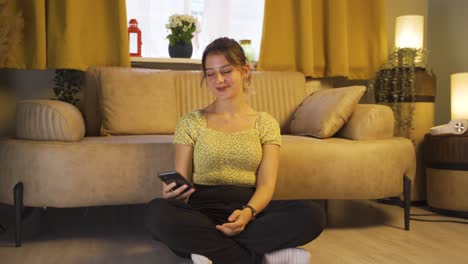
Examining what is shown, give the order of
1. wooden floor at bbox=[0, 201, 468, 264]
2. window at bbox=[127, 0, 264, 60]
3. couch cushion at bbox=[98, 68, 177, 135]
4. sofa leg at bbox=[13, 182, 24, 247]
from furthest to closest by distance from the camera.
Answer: window at bbox=[127, 0, 264, 60], couch cushion at bbox=[98, 68, 177, 135], sofa leg at bbox=[13, 182, 24, 247], wooden floor at bbox=[0, 201, 468, 264]

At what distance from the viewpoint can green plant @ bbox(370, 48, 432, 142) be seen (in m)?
2.95

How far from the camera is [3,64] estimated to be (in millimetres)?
2596

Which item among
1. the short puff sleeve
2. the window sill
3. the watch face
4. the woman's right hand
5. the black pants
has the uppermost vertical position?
the window sill

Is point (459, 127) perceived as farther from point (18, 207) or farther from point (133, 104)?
point (18, 207)

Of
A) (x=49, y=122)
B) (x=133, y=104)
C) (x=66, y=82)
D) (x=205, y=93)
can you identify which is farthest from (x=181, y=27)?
(x=49, y=122)

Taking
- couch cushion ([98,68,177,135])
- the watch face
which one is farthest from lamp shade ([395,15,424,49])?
couch cushion ([98,68,177,135])

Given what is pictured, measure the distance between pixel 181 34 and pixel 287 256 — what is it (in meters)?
1.79

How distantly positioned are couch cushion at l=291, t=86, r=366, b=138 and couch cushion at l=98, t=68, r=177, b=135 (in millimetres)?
748

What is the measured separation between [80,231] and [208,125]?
1006mm

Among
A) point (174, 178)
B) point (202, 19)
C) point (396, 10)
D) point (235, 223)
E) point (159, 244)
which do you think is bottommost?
point (159, 244)

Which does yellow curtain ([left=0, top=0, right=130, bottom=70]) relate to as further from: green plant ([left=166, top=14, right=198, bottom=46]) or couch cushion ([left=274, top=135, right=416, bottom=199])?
couch cushion ([left=274, top=135, right=416, bottom=199])

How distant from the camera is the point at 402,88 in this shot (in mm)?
2959

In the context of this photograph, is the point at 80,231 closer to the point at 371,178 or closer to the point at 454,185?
the point at 371,178

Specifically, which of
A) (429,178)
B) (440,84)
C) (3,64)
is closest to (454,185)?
(429,178)
